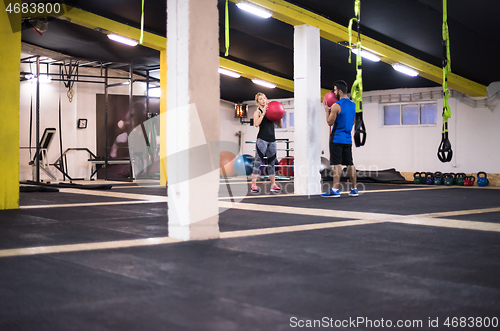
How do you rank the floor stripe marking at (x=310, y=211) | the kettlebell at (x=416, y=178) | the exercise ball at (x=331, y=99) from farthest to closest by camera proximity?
the kettlebell at (x=416, y=178), the exercise ball at (x=331, y=99), the floor stripe marking at (x=310, y=211)

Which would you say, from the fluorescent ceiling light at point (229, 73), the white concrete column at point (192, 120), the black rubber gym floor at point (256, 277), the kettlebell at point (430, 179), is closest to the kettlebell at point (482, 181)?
the kettlebell at point (430, 179)

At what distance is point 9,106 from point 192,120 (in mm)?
3416

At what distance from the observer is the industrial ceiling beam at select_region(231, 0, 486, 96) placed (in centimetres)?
802

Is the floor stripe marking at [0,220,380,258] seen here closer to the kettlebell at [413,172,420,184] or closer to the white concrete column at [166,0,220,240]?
the white concrete column at [166,0,220,240]

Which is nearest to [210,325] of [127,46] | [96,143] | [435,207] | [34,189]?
[435,207]

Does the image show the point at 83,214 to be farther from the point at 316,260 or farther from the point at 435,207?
the point at 435,207

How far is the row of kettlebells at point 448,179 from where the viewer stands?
460 inches

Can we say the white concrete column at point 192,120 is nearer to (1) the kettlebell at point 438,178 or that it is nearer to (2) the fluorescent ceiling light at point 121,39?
(2) the fluorescent ceiling light at point 121,39

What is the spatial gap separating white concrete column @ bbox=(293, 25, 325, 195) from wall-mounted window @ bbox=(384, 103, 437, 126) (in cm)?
650

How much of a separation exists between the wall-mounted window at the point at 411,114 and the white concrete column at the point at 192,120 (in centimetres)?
1133

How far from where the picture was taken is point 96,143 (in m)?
14.9

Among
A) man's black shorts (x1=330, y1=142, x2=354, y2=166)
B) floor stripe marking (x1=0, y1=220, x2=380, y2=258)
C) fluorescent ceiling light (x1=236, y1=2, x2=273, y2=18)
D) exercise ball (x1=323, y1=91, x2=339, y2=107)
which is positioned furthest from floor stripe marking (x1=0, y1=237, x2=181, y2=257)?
fluorescent ceiling light (x1=236, y1=2, x2=273, y2=18)

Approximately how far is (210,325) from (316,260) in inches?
48.3

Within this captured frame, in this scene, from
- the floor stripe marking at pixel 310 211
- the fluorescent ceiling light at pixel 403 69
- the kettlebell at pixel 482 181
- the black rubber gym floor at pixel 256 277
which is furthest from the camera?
the kettlebell at pixel 482 181
